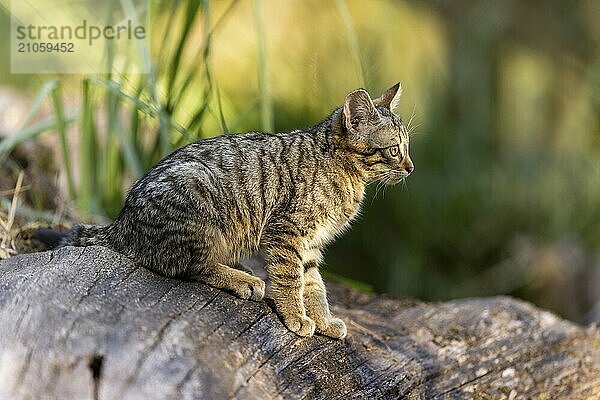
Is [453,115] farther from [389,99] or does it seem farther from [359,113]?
[359,113]

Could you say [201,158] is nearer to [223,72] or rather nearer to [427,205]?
[427,205]

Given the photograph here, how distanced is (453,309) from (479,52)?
361 centimetres

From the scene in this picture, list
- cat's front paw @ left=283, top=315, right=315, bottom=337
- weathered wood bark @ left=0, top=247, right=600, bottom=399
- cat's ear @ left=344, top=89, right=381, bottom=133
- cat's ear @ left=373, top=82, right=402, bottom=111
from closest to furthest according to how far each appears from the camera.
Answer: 1. weathered wood bark @ left=0, top=247, right=600, bottom=399
2. cat's front paw @ left=283, top=315, right=315, bottom=337
3. cat's ear @ left=344, top=89, right=381, bottom=133
4. cat's ear @ left=373, top=82, right=402, bottom=111

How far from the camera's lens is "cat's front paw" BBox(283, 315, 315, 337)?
2182 mm

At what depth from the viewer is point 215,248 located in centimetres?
229

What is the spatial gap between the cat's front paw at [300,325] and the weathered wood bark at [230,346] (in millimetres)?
26

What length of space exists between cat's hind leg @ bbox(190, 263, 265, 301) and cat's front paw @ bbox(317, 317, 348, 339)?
0.64 feet

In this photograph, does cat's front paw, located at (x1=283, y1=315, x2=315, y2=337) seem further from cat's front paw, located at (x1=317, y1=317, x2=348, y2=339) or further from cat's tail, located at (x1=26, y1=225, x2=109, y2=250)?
cat's tail, located at (x1=26, y1=225, x2=109, y2=250)

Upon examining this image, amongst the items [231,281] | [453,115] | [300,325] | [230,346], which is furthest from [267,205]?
[453,115]

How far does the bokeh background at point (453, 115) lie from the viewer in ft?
16.9

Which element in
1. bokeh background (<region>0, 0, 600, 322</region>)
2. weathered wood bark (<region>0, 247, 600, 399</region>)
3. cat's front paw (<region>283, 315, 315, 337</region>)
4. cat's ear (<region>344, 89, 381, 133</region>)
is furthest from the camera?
bokeh background (<region>0, 0, 600, 322</region>)

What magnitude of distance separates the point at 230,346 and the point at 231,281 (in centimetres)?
34

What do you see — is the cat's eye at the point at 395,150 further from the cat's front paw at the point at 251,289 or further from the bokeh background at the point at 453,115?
the bokeh background at the point at 453,115

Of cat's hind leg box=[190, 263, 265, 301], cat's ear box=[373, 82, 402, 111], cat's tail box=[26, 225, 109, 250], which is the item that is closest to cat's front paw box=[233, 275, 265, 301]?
cat's hind leg box=[190, 263, 265, 301]
